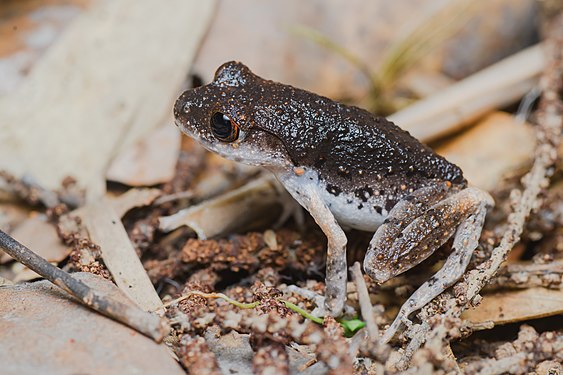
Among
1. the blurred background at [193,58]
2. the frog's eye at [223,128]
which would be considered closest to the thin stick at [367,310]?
the frog's eye at [223,128]

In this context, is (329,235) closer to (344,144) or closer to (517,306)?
(344,144)

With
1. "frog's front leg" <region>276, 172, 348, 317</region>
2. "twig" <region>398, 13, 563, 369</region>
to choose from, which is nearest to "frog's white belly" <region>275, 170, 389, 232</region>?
"frog's front leg" <region>276, 172, 348, 317</region>

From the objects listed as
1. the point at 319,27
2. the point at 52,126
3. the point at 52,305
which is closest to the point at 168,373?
the point at 52,305

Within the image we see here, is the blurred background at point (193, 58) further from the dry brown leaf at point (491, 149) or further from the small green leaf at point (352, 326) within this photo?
the small green leaf at point (352, 326)

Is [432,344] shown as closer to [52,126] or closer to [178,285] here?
[178,285]

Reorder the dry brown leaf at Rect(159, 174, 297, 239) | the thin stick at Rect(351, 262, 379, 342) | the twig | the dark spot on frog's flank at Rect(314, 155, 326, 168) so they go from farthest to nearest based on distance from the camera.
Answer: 1. the dry brown leaf at Rect(159, 174, 297, 239)
2. the dark spot on frog's flank at Rect(314, 155, 326, 168)
3. the twig
4. the thin stick at Rect(351, 262, 379, 342)

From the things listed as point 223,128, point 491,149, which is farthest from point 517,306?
point 223,128

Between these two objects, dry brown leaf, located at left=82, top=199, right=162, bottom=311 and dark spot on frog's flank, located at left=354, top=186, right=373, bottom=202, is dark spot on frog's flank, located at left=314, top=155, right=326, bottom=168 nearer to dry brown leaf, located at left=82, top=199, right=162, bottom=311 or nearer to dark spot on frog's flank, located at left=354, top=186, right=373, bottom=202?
dark spot on frog's flank, located at left=354, top=186, right=373, bottom=202
